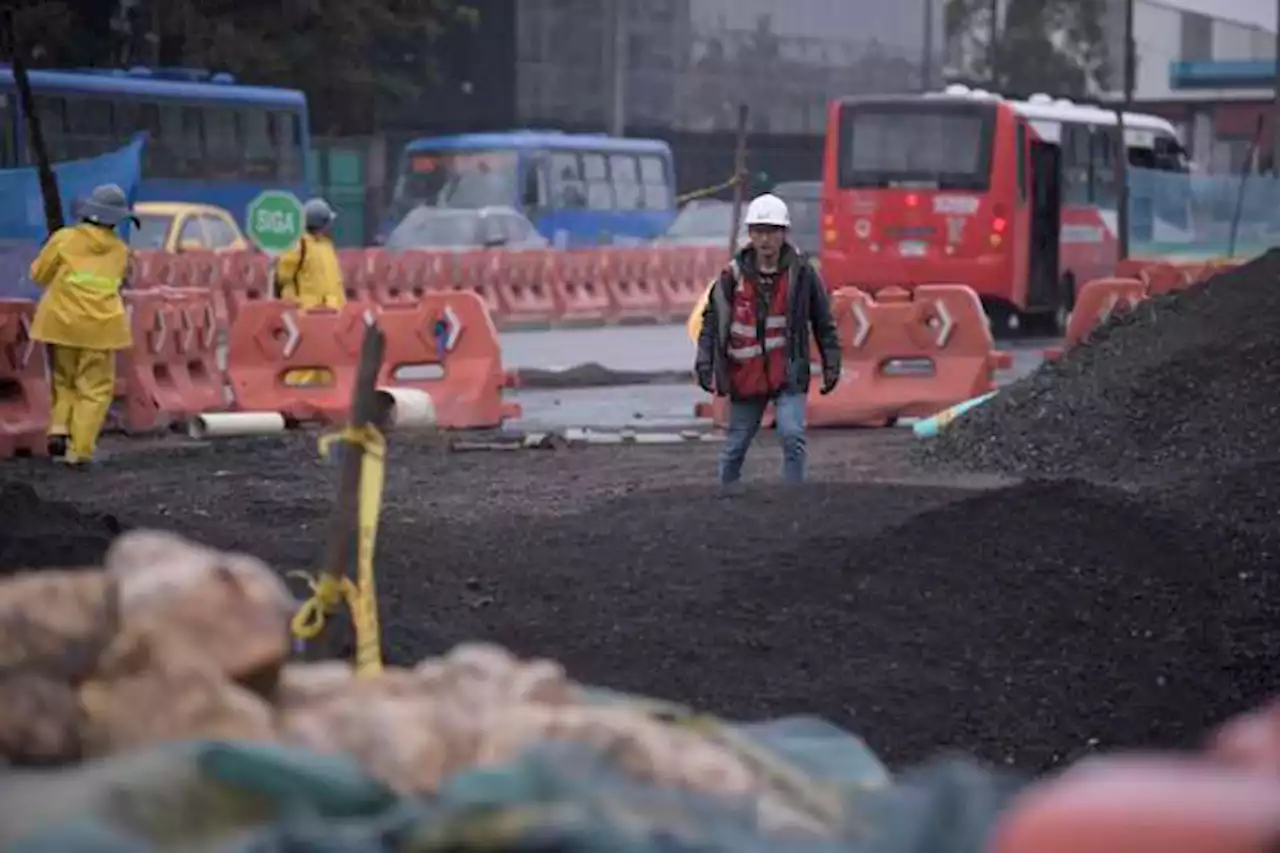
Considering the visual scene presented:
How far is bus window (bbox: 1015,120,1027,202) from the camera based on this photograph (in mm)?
33781

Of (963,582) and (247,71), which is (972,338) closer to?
(963,582)

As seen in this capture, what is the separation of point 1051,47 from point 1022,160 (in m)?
51.6

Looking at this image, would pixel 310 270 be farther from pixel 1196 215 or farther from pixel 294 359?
pixel 1196 215

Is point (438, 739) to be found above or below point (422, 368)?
above

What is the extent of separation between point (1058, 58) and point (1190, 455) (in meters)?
70.3

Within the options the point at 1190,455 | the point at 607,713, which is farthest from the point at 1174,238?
the point at 607,713

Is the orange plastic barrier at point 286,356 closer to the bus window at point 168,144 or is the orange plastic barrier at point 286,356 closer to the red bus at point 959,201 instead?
the red bus at point 959,201

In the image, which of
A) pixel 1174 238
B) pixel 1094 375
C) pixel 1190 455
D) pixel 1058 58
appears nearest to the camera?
pixel 1190 455

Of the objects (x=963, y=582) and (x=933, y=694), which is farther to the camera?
(x=963, y=582)

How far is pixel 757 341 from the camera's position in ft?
44.5

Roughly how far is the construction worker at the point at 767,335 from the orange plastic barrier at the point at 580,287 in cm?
2374

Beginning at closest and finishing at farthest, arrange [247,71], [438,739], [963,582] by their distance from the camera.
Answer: [438,739] → [963,582] → [247,71]

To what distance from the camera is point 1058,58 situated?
3310 inches

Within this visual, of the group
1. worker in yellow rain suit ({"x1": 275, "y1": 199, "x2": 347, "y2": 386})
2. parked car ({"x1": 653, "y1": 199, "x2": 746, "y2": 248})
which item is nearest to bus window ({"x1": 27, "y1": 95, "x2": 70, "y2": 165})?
parked car ({"x1": 653, "y1": 199, "x2": 746, "y2": 248})
